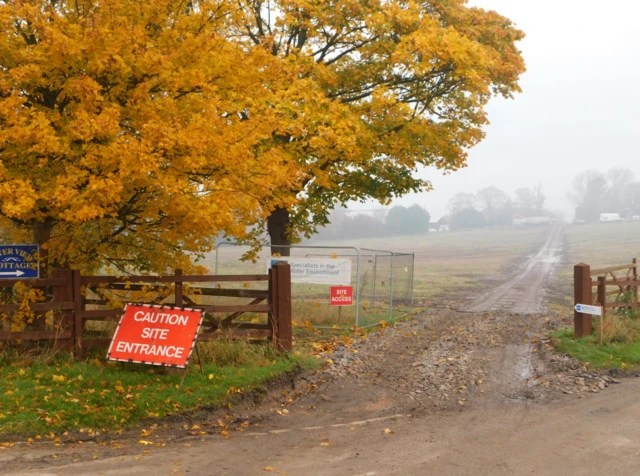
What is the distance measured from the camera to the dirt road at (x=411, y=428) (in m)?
6.54

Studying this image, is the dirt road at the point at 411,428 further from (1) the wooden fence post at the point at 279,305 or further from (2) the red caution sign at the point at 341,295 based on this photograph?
(2) the red caution sign at the point at 341,295

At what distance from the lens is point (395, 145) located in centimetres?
1627

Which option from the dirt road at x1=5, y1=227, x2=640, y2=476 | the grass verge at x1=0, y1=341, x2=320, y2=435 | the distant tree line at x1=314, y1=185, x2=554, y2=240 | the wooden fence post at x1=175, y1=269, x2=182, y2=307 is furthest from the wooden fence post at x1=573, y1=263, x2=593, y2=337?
the distant tree line at x1=314, y1=185, x2=554, y2=240

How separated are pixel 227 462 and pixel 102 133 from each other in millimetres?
4336

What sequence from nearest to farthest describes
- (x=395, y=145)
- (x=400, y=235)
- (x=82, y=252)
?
(x=82, y=252)
(x=395, y=145)
(x=400, y=235)

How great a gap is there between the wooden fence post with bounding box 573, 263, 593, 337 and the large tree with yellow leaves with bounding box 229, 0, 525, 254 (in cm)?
512

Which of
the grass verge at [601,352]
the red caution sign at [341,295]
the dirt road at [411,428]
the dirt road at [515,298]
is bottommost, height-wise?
the dirt road at [515,298]

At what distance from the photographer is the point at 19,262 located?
9.84 metres

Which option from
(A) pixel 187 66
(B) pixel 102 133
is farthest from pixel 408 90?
(B) pixel 102 133

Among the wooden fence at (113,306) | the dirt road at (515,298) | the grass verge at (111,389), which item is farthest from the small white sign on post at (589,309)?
the dirt road at (515,298)

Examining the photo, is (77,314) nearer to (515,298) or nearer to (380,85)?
(380,85)

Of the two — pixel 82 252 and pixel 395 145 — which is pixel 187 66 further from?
pixel 395 145

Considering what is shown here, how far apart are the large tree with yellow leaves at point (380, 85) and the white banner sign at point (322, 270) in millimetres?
947

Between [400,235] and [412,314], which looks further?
[400,235]
